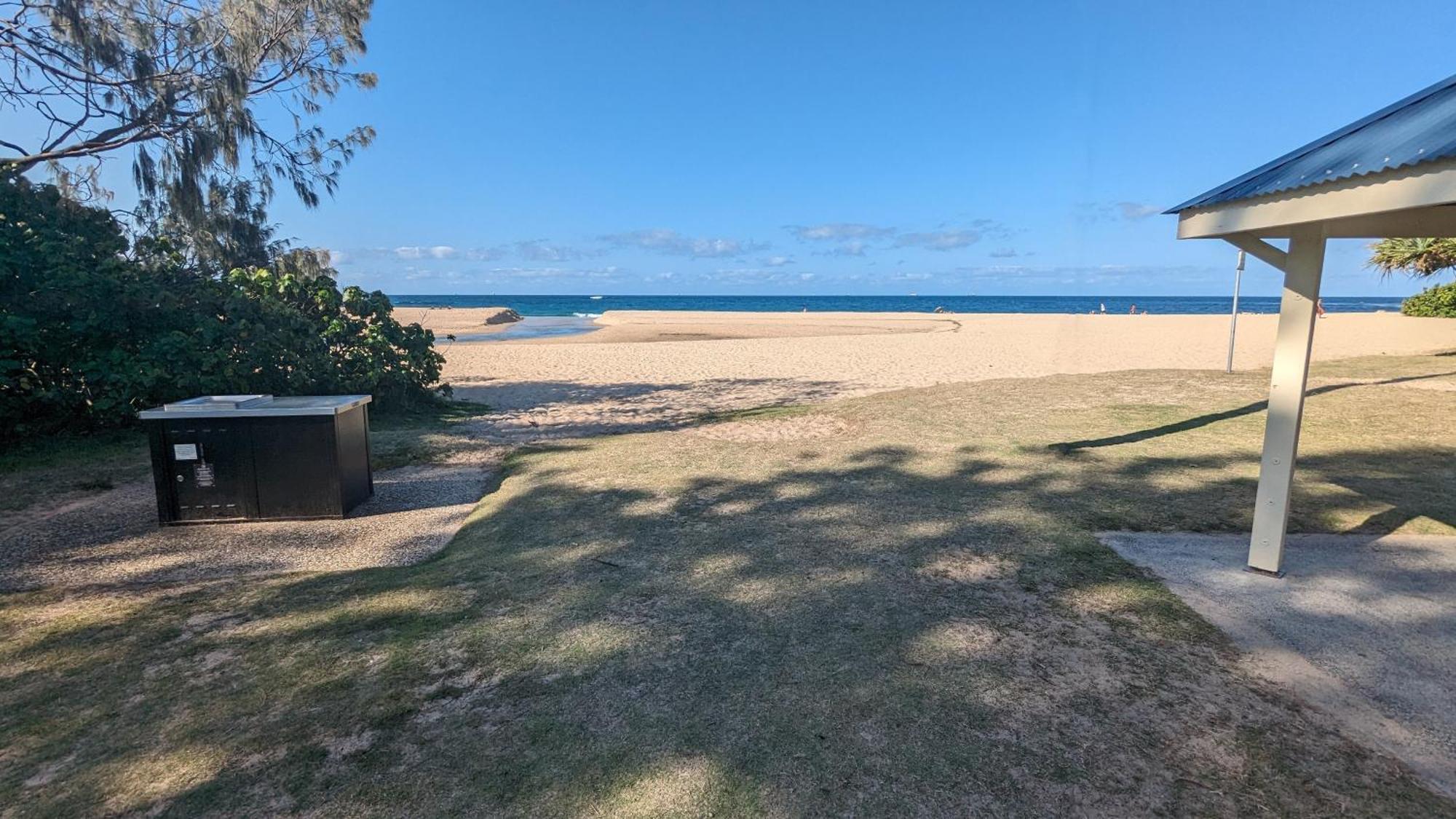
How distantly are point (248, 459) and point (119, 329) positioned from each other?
14.1ft

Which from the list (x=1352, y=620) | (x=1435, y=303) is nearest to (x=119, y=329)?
(x=1352, y=620)

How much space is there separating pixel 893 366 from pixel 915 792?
1598 cm

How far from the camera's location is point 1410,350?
1712 cm

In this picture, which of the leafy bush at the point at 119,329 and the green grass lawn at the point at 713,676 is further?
the leafy bush at the point at 119,329

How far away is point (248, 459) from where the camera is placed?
5.45m

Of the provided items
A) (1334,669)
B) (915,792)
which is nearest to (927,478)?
(1334,669)

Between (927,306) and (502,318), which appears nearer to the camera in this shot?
(502,318)

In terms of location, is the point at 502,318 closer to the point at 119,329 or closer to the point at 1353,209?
the point at 119,329

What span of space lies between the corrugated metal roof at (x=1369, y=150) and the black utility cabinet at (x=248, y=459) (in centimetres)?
618

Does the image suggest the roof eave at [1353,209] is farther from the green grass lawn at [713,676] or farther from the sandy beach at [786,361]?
the sandy beach at [786,361]

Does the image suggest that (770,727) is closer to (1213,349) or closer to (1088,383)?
(1088,383)

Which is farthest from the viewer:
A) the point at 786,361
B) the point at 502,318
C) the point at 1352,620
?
the point at 502,318

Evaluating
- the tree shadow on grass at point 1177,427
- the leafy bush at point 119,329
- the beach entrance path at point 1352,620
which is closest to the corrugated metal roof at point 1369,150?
the beach entrance path at point 1352,620

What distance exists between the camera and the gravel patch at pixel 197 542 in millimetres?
4523
